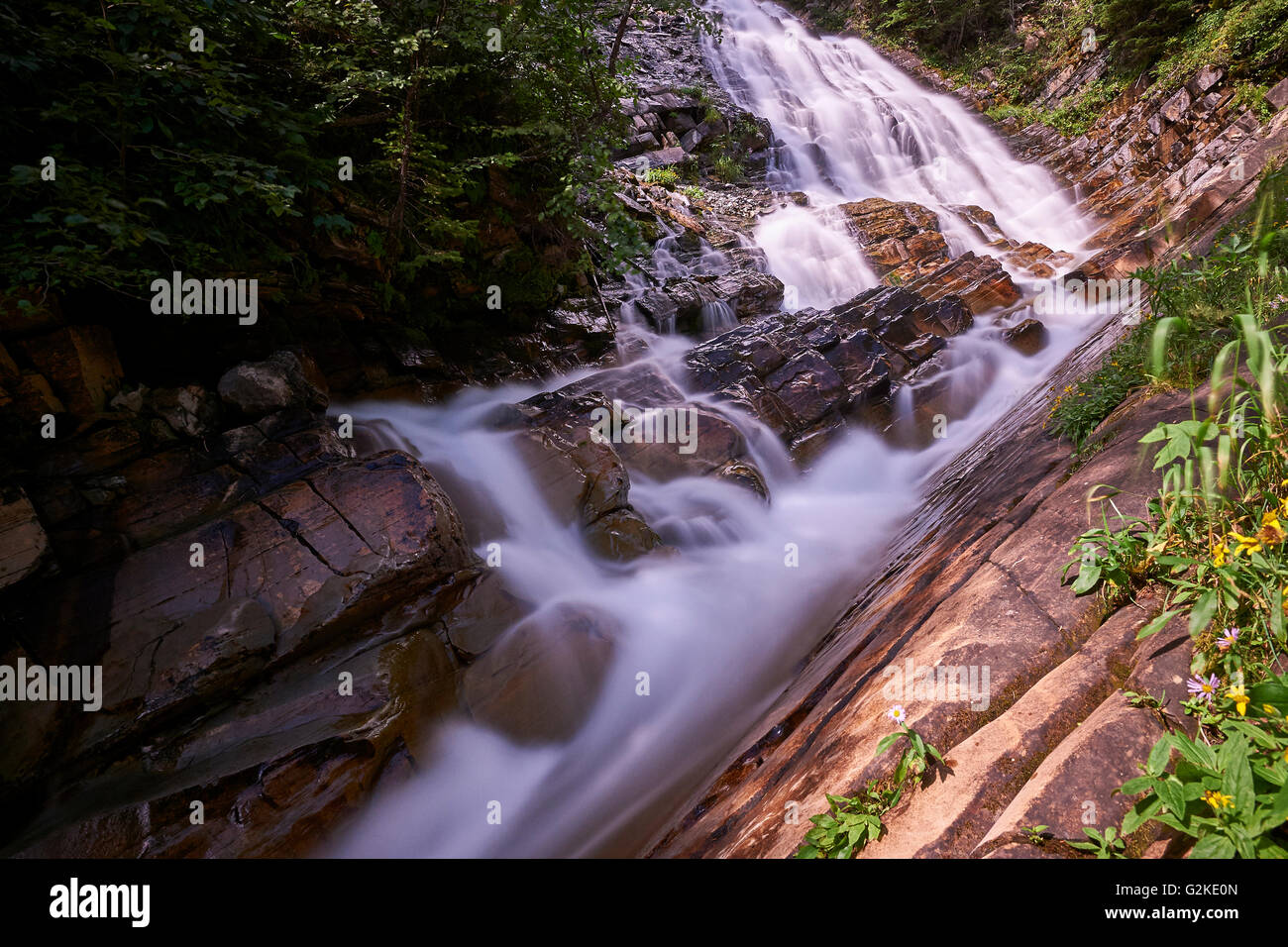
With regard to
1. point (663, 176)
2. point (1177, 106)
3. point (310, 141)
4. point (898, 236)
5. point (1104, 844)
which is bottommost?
point (1104, 844)

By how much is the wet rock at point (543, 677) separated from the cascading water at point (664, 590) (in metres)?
0.11

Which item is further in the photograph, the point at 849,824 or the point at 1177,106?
the point at 1177,106

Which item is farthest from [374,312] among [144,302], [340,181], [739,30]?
[739,30]

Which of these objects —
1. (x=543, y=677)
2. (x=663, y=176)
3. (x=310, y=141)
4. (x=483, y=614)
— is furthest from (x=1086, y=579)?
(x=663, y=176)

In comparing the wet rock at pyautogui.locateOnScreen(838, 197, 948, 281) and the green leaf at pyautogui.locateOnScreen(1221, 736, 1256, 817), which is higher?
the wet rock at pyautogui.locateOnScreen(838, 197, 948, 281)

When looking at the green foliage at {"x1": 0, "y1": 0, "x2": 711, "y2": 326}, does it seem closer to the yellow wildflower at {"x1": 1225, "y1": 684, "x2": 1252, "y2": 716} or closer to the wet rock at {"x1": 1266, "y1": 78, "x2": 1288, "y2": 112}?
the yellow wildflower at {"x1": 1225, "y1": 684, "x2": 1252, "y2": 716}

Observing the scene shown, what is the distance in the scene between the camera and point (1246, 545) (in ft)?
6.47

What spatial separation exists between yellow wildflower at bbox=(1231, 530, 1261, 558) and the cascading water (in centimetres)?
322

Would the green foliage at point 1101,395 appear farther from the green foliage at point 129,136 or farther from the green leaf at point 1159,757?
the green foliage at point 129,136

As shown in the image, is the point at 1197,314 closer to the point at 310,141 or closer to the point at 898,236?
the point at 310,141

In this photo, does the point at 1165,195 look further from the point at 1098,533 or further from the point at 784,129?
the point at 1098,533

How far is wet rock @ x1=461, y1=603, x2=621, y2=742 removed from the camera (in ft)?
15.4

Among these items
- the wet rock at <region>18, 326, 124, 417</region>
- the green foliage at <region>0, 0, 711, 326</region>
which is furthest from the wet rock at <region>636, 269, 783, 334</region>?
the wet rock at <region>18, 326, 124, 417</region>

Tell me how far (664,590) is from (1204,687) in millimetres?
4528
